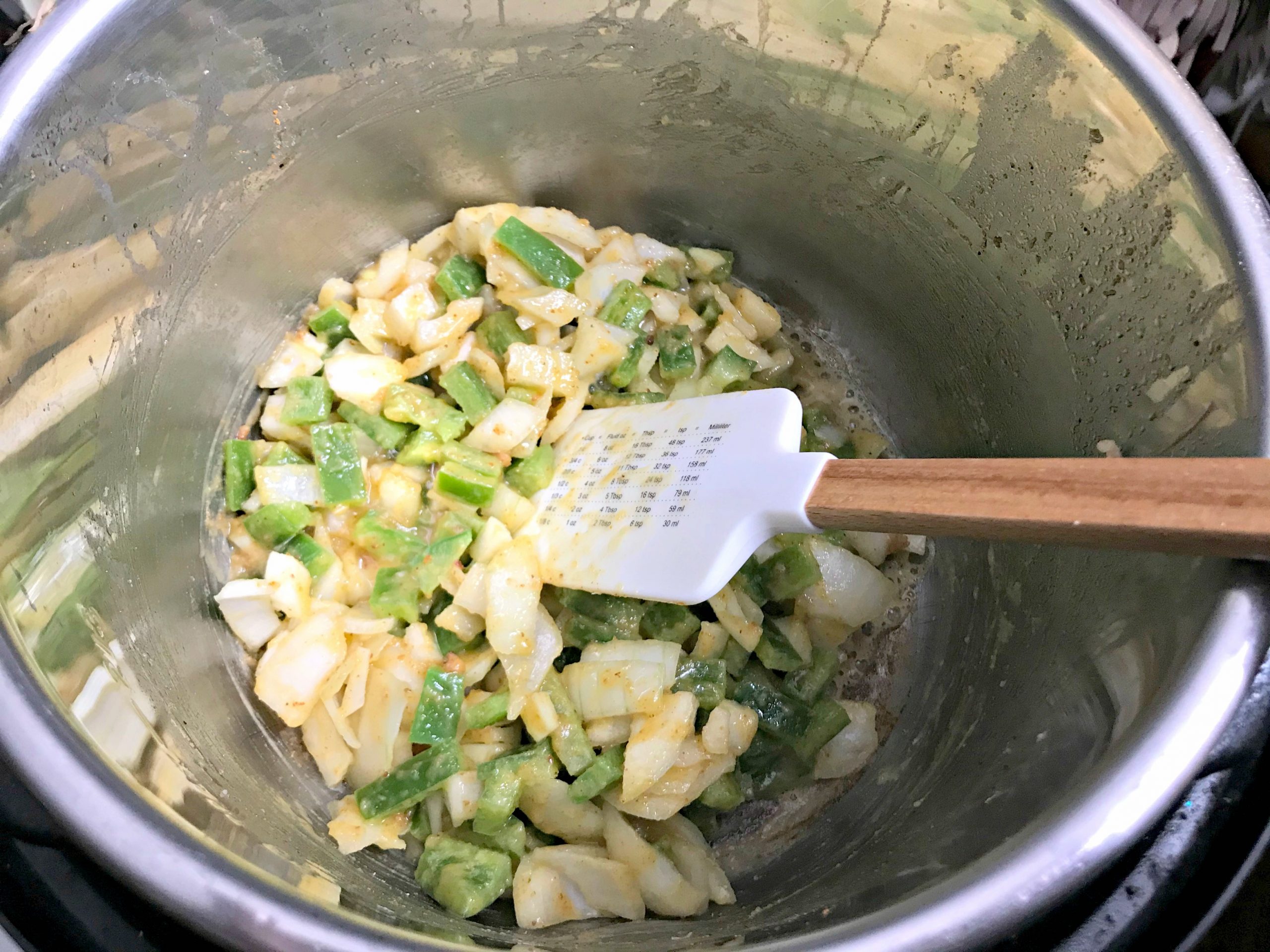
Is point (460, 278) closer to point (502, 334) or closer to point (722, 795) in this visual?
point (502, 334)

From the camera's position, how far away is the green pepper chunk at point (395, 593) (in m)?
1.57

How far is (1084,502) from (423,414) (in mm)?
1269

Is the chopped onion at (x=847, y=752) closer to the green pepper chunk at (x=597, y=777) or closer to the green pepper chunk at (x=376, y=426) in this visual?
the green pepper chunk at (x=597, y=777)

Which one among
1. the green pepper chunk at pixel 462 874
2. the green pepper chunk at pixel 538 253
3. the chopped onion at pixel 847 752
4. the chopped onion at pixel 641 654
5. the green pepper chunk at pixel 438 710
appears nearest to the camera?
the green pepper chunk at pixel 462 874

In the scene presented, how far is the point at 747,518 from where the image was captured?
1.32 metres

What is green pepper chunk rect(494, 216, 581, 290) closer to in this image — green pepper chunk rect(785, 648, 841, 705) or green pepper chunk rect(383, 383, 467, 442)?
green pepper chunk rect(383, 383, 467, 442)

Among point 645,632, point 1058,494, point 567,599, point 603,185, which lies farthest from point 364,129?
point 1058,494

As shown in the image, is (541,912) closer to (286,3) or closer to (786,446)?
(786,446)

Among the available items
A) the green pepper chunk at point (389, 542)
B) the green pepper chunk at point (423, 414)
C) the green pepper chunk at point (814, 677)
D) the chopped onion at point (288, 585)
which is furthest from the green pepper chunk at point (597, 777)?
the green pepper chunk at point (423, 414)

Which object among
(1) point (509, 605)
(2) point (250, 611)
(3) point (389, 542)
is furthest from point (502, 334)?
(2) point (250, 611)

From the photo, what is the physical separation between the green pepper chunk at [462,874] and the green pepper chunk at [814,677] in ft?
2.17

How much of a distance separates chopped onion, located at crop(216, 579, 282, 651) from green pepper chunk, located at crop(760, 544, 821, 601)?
3.28 ft

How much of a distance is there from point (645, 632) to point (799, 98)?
45.6 inches

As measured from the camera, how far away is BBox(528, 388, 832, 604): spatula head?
52.6 inches
